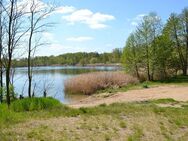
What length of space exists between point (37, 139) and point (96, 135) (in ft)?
4.76

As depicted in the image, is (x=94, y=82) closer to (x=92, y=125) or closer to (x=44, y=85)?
(x=44, y=85)

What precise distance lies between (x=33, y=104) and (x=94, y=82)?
79.7 ft

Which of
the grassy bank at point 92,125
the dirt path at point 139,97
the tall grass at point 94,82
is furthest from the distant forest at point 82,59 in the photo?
the grassy bank at point 92,125

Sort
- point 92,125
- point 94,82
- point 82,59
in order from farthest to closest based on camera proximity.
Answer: point 82,59 → point 94,82 → point 92,125

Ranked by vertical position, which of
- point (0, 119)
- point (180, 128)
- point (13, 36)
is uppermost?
point (13, 36)

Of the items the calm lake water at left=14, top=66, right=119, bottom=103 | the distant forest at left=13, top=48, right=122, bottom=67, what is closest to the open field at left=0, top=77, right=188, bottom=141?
the calm lake water at left=14, top=66, right=119, bottom=103

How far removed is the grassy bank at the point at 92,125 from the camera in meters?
7.68

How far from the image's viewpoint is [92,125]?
28.5 ft

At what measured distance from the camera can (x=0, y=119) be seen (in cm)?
823

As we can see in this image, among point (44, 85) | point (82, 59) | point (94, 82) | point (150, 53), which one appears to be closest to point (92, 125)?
point (44, 85)

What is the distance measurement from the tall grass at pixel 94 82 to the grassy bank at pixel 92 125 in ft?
74.3

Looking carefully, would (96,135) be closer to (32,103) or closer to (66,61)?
(32,103)

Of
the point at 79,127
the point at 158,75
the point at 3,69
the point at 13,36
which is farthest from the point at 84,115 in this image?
the point at 158,75

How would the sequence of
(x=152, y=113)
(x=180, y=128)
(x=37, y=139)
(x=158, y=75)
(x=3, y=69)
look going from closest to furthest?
(x=37, y=139) < (x=180, y=128) < (x=152, y=113) < (x=3, y=69) < (x=158, y=75)
